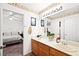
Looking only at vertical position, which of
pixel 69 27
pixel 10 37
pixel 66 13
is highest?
pixel 66 13

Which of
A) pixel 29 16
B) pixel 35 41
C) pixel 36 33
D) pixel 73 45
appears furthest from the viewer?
pixel 35 41

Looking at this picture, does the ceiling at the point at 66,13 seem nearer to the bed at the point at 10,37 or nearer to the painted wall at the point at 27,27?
the painted wall at the point at 27,27

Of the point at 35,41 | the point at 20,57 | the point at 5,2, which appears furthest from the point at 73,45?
the point at 5,2

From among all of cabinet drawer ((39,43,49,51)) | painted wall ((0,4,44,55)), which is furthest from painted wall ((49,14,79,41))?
cabinet drawer ((39,43,49,51))

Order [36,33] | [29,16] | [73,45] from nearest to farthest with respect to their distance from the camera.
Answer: [73,45], [29,16], [36,33]

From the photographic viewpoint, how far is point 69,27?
1.06 meters

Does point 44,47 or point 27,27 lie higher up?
point 27,27

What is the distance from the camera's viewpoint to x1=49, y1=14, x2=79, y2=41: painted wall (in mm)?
1002

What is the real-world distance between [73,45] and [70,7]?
597 mm

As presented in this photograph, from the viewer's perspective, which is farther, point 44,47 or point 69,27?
point 44,47

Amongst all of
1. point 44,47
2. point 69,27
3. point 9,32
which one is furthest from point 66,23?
point 9,32

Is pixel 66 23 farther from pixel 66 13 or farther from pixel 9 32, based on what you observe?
pixel 9 32

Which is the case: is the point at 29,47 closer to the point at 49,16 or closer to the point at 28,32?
the point at 28,32

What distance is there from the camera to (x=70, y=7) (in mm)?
1020
